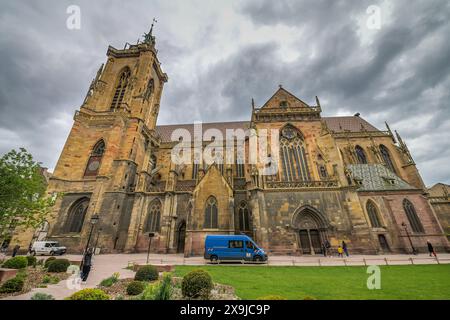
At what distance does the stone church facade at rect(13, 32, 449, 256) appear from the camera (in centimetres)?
1753

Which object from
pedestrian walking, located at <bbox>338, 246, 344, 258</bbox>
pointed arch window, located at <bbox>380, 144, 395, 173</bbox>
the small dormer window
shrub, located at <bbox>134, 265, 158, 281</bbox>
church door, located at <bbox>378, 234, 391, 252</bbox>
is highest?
pointed arch window, located at <bbox>380, 144, 395, 173</bbox>

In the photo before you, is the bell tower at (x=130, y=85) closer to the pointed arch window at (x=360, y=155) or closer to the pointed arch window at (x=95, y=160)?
the pointed arch window at (x=95, y=160)

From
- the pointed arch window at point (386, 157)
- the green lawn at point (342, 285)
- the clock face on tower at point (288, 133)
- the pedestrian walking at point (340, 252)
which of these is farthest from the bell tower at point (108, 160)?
the pointed arch window at point (386, 157)

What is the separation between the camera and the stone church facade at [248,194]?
1753 cm

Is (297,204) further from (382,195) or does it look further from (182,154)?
(182,154)

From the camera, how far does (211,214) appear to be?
61.6ft

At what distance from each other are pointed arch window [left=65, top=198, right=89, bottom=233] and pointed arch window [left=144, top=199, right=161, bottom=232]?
7189mm

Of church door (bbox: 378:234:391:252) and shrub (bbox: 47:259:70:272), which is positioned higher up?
church door (bbox: 378:234:391:252)

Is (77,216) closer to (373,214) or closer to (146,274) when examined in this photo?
(146,274)

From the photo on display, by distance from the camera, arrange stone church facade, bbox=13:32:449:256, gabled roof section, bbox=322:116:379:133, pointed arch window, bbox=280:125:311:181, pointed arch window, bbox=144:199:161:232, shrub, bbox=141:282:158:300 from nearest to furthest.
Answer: shrub, bbox=141:282:158:300
stone church facade, bbox=13:32:449:256
pointed arch window, bbox=280:125:311:181
pointed arch window, bbox=144:199:161:232
gabled roof section, bbox=322:116:379:133

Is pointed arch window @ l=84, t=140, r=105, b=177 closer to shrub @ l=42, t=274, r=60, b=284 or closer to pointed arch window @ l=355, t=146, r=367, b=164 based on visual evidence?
shrub @ l=42, t=274, r=60, b=284

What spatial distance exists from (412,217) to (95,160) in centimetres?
3807

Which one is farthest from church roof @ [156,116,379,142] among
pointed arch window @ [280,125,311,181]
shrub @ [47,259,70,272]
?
shrub @ [47,259,70,272]

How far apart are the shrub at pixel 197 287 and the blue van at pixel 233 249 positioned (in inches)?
332
